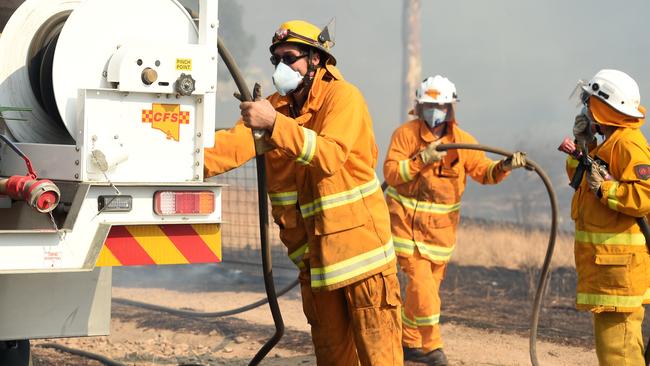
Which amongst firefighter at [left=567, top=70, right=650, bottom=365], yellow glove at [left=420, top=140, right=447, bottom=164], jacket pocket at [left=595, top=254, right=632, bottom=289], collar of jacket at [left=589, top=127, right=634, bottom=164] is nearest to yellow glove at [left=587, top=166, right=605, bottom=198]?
firefighter at [left=567, top=70, right=650, bottom=365]

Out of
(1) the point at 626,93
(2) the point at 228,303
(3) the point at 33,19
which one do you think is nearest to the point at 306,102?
(3) the point at 33,19

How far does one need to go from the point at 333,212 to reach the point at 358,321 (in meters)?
0.50

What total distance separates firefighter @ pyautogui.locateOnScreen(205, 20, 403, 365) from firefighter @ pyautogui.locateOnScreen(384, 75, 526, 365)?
2228 millimetres

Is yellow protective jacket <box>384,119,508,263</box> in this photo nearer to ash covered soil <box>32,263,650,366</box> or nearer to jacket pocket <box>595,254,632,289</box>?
ash covered soil <box>32,263,650,366</box>

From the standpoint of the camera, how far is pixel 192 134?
4098 mm

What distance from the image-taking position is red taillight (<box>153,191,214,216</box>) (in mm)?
4000

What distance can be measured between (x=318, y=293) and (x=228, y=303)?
4.70 meters

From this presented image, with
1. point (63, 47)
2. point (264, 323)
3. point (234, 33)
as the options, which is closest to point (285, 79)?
point (63, 47)

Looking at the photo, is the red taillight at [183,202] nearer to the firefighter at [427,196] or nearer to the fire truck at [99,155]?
the fire truck at [99,155]

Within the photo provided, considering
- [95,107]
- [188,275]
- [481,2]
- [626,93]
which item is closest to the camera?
[95,107]

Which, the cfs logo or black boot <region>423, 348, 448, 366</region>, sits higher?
the cfs logo

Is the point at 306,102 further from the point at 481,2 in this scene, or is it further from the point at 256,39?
the point at 481,2

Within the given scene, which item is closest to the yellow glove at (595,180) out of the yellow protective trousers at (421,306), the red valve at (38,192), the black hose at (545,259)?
the black hose at (545,259)

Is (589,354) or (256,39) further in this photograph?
(256,39)
